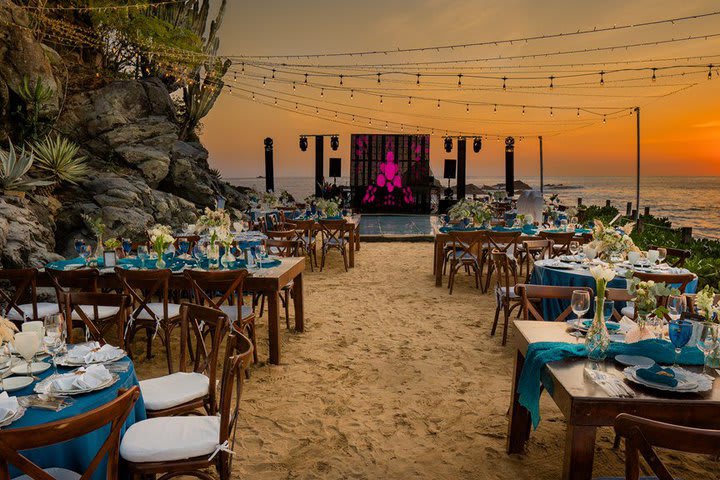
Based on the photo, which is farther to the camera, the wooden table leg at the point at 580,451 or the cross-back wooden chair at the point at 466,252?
the cross-back wooden chair at the point at 466,252

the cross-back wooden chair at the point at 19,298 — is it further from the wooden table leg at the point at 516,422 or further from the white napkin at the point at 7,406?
the wooden table leg at the point at 516,422

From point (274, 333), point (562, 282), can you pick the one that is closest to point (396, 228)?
point (562, 282)

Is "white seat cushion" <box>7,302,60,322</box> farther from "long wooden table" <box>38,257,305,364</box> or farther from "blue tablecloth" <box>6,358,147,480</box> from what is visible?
"blue tablecloth" <box>6,358,147,480</box>

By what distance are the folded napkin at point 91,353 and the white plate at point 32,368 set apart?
10cm

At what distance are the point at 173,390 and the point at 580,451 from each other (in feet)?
6.33

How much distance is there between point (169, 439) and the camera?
209 cm

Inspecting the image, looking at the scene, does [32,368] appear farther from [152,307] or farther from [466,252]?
[466,252]

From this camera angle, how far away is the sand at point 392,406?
2793 mm

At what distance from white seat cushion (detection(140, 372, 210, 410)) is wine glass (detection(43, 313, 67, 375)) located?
0.49 metres

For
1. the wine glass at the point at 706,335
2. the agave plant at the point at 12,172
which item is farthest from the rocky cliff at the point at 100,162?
the wine glass at the point at 706,335

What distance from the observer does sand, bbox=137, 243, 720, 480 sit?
9.16ft

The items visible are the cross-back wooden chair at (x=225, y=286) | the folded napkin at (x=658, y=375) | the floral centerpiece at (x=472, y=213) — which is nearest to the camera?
the folded napkin at (x=658, y=375)

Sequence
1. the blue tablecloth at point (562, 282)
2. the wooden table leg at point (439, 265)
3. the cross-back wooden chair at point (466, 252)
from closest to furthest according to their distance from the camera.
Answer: the blue tablecloth at point (562, 282) → the cross-back wooden chair at point (466, 252) → the wooden table leg at point (439, 265)

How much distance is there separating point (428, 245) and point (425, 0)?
212 inches
